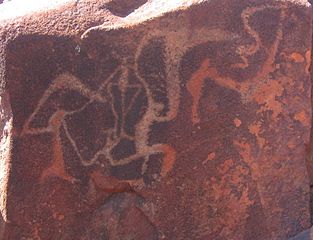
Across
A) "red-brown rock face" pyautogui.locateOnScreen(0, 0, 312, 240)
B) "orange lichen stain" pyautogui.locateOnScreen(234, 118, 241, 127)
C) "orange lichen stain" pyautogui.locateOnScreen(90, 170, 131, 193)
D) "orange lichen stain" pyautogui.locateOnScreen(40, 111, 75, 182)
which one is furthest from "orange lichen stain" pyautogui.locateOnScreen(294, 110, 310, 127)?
"orange lichen stain" pyautogui.locateOnScreen(40, 111, 75, 182)

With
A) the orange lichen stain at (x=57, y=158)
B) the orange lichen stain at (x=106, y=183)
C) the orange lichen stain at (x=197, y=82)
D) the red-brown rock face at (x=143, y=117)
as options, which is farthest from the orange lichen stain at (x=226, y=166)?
the orange lichen stain at (x=57, y=158)

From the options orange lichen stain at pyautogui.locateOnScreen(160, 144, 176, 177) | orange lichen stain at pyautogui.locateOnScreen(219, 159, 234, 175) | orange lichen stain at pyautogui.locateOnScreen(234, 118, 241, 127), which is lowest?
orange lichen stain at pyautogui.locateOnScreen(219, 159, 234, 175)

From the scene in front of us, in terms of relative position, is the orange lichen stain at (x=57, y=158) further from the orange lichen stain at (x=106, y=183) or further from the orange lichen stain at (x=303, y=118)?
the orange lichen stain at (x=303, y=118)

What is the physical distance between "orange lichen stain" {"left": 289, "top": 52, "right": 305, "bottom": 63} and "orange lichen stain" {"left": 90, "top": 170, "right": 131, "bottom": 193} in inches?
22.9

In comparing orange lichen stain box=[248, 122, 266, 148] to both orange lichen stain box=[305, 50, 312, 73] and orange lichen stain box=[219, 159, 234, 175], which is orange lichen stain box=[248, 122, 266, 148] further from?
orange lichen stain box=[305, 50, 312, 73]

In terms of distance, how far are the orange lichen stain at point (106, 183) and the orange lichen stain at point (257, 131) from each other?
373 mm

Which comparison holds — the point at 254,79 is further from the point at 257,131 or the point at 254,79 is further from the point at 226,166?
the point at 226,166

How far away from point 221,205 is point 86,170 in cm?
38

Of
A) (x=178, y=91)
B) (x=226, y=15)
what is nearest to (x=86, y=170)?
(x=178, y=91)

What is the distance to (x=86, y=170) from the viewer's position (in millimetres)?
1646

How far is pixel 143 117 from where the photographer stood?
5.42ft

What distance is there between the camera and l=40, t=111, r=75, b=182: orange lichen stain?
1632 millimetres

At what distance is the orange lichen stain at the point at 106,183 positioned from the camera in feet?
5.41

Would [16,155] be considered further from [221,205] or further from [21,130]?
[221,205]
